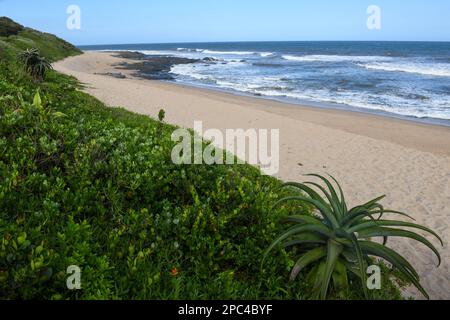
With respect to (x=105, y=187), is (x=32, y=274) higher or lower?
lower

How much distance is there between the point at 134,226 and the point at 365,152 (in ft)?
32.1

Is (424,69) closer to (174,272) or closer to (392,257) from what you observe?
(392,257)

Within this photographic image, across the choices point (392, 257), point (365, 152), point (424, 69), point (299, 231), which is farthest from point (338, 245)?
point (424, 69)

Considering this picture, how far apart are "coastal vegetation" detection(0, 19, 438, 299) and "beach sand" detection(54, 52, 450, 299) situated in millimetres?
2025

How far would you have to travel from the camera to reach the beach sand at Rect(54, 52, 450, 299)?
6588mm

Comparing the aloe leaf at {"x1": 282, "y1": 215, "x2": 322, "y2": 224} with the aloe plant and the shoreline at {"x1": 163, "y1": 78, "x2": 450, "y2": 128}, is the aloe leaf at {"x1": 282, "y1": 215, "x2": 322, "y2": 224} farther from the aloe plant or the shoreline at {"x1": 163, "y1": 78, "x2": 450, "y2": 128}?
the shoreline at {"x1": 163, "y1": 78, "x2": 450, "y2": 128}

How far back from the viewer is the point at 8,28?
40812 millimetres

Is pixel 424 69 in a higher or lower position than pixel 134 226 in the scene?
higher

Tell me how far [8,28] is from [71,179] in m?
46.6

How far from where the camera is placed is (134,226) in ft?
10.7

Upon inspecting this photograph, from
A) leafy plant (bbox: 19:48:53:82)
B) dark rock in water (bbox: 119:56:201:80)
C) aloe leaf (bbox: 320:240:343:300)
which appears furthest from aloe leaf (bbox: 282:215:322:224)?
dark rock in water (bbox: 119:56:201:80)

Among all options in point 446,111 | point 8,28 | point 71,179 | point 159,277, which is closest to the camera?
point 159,277
